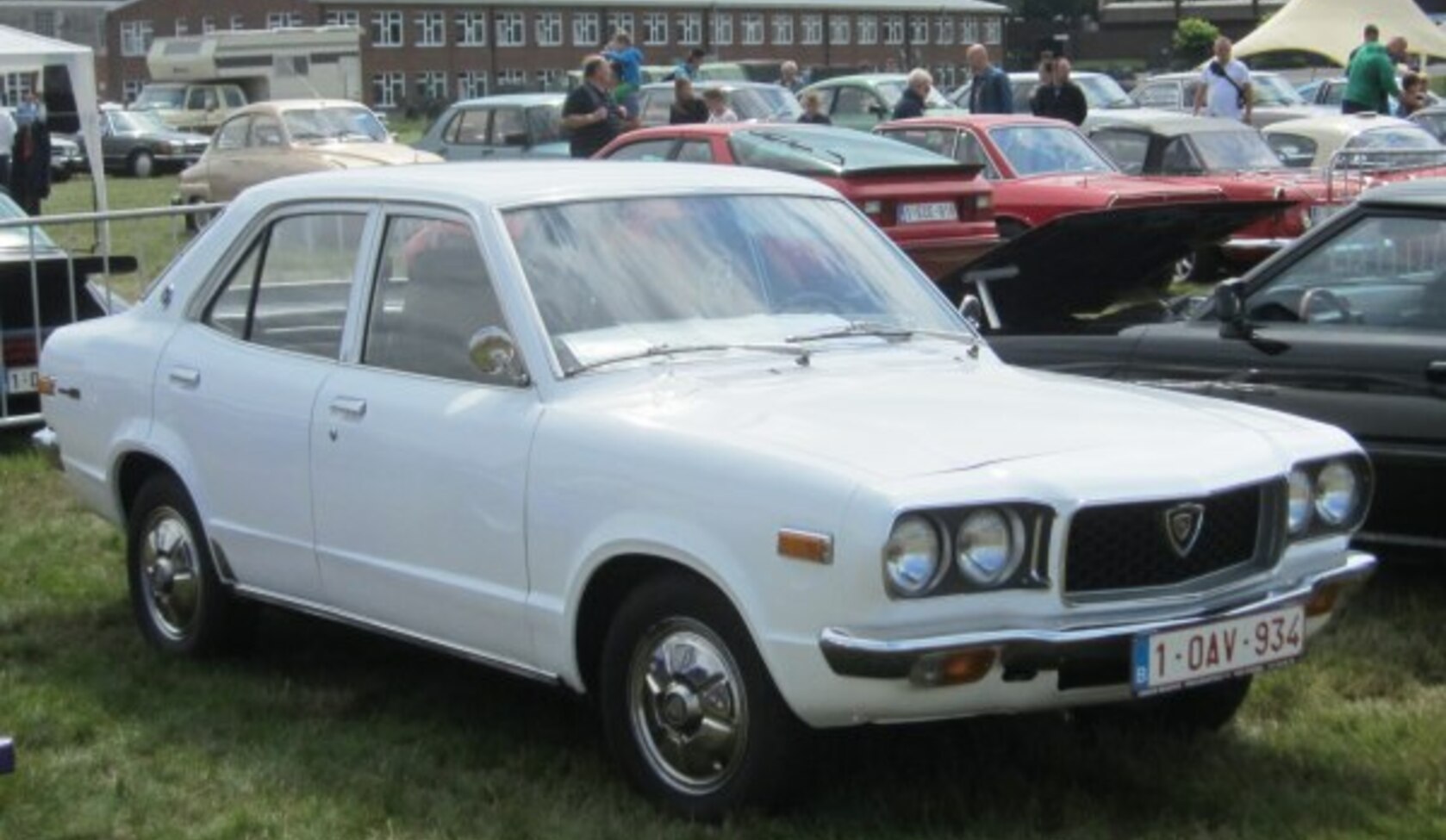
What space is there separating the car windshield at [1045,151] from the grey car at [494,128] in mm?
8502

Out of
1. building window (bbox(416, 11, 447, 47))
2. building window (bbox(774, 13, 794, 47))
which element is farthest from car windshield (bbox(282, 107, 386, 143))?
building window (bbox(774, 13, 794, 47))

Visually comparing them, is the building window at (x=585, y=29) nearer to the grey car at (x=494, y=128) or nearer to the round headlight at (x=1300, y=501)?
the grey car at (x=494, y=128)

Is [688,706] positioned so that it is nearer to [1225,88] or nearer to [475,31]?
[1225,88]

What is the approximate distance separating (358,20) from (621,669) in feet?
257

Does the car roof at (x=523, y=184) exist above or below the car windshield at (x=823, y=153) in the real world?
above

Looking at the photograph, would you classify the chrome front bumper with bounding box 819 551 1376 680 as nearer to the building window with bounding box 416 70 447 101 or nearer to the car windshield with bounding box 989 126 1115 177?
the car windshield with bounding box 989 126 1115 177

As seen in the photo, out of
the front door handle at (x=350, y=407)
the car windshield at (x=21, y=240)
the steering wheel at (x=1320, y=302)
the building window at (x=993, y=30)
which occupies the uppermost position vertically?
the steering wheel at (x=1320, y=302)

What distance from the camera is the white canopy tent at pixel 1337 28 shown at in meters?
30.8

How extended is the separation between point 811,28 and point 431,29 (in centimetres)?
1596

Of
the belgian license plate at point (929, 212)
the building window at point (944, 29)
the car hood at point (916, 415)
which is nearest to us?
the car hood at point (916, 415)

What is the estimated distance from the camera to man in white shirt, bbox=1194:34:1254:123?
22672 millimetres

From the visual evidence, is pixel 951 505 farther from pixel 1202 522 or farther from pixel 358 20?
pixel 358 20

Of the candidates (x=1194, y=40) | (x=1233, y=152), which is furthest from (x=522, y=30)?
(x=1233, y=152)

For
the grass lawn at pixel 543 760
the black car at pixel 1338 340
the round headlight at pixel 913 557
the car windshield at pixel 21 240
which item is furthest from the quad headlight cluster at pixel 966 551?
the car windshield at pixel 21 240
